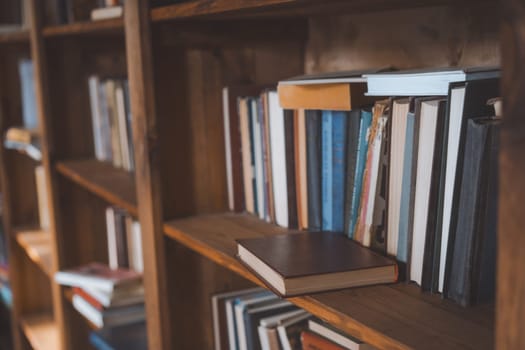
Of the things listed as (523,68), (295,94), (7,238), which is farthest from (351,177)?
(7,238)

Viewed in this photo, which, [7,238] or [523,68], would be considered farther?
[7,238]

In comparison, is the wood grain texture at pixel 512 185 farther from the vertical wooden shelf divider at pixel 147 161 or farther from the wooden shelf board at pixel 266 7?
the vertical wooden shelf divider at pixel 147 161

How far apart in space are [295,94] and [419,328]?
463mm

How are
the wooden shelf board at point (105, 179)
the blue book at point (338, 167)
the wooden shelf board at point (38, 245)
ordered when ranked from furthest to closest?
1. the wooden shelf board at point (38, 245)
2. the wooden shelf board at point (105, 179)
3. the blue book at point (338, 167)

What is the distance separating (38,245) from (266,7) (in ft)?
5.72

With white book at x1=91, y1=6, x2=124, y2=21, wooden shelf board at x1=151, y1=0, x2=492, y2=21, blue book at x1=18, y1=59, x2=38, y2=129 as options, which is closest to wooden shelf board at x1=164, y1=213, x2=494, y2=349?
wooden shelf board at x1=151, y1=0, x2=492, y2=21

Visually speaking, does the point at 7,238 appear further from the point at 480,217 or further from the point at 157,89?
the point at 480,217

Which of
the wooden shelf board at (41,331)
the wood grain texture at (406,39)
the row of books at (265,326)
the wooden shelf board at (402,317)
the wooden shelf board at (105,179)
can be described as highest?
the wood grain texture at (406,39)

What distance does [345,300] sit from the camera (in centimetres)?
82

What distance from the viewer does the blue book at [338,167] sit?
102 centimetres

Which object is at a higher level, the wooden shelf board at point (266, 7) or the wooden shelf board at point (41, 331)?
the wooden shelf board at point (266, 7)

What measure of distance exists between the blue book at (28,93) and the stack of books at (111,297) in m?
0.92

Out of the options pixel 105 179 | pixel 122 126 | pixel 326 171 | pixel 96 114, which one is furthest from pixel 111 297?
pixel 326 171

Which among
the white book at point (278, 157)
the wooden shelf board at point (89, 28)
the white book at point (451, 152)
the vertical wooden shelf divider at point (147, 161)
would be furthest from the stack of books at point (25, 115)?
the white book at point (451, 152)
